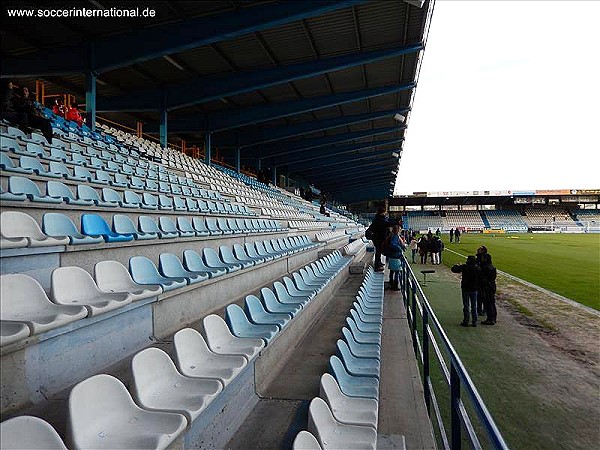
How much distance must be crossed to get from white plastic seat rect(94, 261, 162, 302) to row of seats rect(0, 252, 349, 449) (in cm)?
47

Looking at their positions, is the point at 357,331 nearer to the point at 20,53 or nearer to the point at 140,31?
the point at 140,31

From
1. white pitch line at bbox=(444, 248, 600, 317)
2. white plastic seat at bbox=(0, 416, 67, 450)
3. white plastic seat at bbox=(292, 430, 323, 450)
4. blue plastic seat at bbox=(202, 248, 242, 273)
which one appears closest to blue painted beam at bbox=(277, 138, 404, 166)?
white pitch line at bbox=(444, 248, 600, 317)

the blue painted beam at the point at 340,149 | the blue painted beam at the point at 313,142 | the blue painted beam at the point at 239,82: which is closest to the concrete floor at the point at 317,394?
the blue painted beam at the point at 239,82

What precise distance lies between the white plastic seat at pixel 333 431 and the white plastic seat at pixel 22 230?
77.7 inches

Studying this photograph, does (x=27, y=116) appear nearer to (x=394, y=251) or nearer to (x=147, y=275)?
(x=147, y=275)

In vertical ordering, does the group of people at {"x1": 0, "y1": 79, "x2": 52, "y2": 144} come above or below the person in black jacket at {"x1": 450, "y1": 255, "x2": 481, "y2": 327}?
above

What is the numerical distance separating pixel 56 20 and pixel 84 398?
1117 cm

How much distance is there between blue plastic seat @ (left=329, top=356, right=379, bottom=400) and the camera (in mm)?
2904

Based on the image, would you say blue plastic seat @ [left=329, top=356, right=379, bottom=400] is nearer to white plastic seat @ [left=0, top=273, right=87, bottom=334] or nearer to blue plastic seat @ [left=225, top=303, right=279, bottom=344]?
blue plastic seat @ [left=225, top=303, right=279, bottom=344]

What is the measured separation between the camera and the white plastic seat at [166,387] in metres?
1.78

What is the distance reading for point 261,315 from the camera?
3.51 metres

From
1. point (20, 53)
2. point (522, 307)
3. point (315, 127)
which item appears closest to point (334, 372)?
point (522, 307)

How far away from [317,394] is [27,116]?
6.17 m

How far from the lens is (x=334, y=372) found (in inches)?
114
